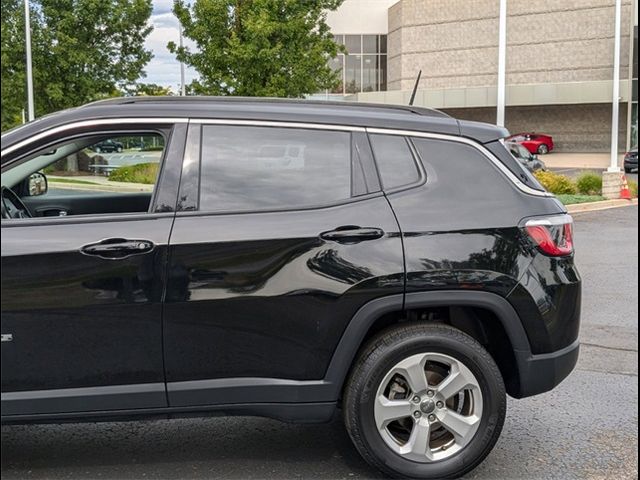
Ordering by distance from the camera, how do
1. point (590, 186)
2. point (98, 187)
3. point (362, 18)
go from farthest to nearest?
point (362, 18) < point (590, 186) < point (98, 187)

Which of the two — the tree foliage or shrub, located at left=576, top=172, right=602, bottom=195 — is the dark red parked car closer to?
shrub, located at left=576, top=172, right=602, bottom=195

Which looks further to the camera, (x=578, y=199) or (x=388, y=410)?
(x=578, y=199)

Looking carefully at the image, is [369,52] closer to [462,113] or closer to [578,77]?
[462,113]

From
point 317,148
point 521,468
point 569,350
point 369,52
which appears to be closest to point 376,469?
point 521,468

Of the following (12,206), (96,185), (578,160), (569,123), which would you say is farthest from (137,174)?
(569,123)

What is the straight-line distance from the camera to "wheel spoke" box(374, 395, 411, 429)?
3422 mm

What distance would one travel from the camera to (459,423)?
3.50m

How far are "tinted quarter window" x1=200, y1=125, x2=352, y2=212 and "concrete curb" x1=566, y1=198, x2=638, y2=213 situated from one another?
14.6 metres

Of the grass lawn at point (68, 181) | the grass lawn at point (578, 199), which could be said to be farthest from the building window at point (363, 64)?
the grass lawn at point (68, 181)

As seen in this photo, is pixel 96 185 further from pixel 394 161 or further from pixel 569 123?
pixel 569 123

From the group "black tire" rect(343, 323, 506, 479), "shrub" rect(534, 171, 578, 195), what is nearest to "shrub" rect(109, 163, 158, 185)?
"black tire" rect(343, 323, 506, 479)

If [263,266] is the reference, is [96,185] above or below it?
above

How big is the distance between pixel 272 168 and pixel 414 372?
1164 mm

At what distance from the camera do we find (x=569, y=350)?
A: 3.64m
